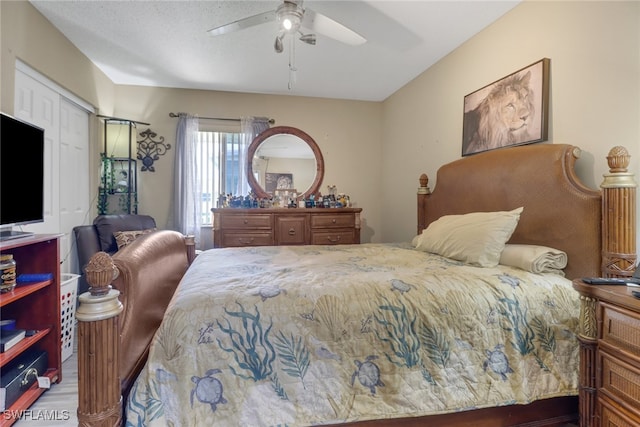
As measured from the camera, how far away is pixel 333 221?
11.5 ft

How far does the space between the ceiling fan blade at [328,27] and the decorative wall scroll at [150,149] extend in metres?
2.58

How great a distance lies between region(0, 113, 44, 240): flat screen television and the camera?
162 cm

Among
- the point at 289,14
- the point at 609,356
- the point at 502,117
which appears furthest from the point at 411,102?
the point at 609,356

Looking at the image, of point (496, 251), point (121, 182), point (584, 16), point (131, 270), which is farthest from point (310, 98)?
point (131, 270)

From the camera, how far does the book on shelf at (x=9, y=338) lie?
1.51m

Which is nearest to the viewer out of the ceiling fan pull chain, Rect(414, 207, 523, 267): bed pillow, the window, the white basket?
Rect(414, 207, 523, 267): bed pillow

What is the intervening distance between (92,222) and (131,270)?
2.74 m

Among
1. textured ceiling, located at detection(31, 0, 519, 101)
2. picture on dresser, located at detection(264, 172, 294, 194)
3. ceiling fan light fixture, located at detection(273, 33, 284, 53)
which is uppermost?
textured ceiling, located at detection(31, 0, 519, 101)

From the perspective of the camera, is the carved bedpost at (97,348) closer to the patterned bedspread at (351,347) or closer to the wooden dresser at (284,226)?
the patterned bedspread at (351,347)

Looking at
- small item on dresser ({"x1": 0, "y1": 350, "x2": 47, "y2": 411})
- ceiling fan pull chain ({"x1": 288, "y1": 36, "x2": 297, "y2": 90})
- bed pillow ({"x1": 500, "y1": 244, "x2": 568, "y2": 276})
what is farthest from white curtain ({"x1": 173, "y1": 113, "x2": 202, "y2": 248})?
bed pillow ({"x1": 500, "y1": 244, "x2": 568, "y2": 276})

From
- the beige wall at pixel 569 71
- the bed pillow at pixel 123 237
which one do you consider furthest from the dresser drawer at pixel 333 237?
the bed pillow at pixel 123 237

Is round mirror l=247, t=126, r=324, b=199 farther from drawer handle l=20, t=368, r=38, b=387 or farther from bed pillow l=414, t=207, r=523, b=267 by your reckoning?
drawer handle l=20, t=368, r=38, b=387

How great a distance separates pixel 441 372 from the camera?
1.21 meters

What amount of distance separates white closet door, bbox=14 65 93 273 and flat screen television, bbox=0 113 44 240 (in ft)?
1.56
